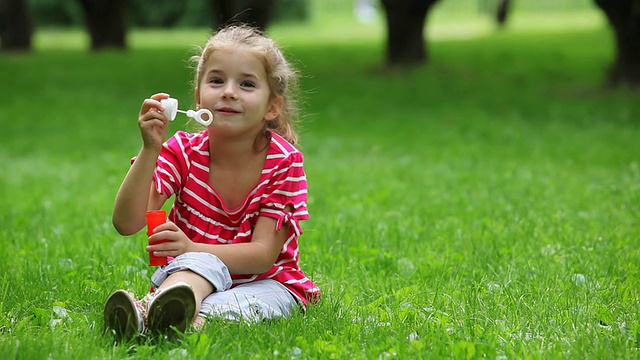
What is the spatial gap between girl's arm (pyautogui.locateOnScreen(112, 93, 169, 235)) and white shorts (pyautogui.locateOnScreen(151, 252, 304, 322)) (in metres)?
0.25

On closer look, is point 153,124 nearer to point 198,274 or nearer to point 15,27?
point 198,274

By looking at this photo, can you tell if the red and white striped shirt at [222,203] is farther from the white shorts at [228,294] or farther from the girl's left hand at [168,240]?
the girl's left hand at [168,240]

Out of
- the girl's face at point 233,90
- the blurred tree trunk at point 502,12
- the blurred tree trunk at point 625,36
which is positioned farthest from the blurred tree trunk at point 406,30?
the blurred tree trunk at point 502,12

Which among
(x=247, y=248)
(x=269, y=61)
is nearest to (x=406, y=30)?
(x=269, y=61)

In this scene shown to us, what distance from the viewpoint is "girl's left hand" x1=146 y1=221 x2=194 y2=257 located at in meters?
3.67

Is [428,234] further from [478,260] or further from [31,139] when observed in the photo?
[31,139]

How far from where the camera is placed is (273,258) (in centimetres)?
395

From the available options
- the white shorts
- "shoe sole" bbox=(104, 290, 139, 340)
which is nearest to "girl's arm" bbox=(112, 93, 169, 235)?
the white shorts

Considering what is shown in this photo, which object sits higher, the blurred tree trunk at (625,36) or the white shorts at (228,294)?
the white shorts at (228,294)

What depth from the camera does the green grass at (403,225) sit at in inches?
143

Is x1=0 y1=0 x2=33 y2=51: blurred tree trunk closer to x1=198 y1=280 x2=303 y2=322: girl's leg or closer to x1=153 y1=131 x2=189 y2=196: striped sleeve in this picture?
x1=153 y1=131 x2=189 y2=196: striped sleeve

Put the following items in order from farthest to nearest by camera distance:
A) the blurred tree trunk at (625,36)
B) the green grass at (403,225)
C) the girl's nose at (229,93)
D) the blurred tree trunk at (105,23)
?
the blurred tree trunk at (105,23)
the blurred tree trunk at (625,36)
the girl's nose at (229,93)
the green grass at (403,225)

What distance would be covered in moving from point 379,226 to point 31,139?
304 inches

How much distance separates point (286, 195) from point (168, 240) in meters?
0.57
